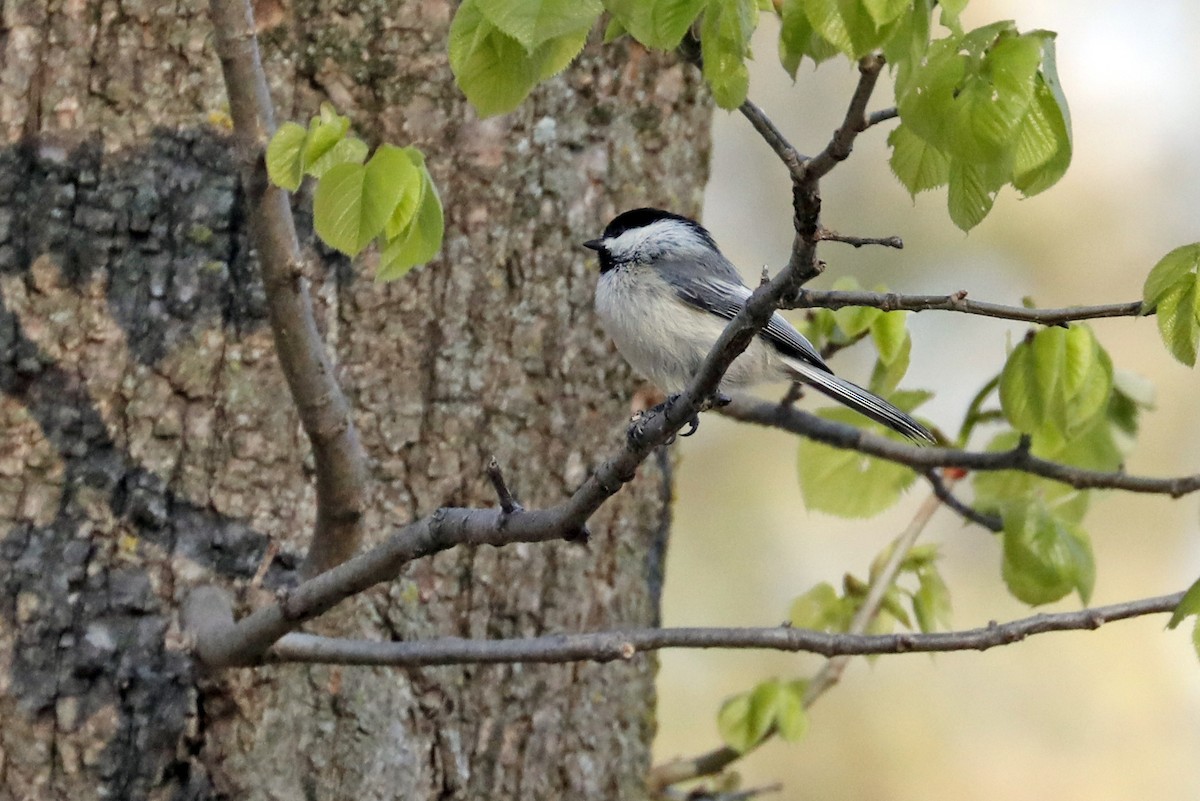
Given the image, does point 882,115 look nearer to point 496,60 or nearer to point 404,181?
point 496,60

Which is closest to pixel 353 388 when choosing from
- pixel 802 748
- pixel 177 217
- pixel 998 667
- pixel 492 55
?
pixel 177 217

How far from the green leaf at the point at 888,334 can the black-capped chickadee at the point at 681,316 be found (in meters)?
0.31

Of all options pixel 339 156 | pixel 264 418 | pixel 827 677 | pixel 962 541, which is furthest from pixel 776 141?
pixel 962 541

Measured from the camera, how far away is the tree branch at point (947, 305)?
1115mm

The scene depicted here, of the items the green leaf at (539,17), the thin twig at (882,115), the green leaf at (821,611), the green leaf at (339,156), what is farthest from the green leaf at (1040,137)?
the green leaf at (821,611)

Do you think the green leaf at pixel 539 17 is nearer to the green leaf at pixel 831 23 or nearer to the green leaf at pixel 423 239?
the green leaf at pixel 831 23

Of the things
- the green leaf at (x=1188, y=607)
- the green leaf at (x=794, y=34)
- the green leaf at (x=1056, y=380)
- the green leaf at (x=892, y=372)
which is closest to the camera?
the green leaf at (x=794, y=34)

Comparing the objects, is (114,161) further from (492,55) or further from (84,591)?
(492,55)

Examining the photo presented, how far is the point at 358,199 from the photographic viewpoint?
1.25 metres

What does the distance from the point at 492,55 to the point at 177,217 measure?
1.00 metres

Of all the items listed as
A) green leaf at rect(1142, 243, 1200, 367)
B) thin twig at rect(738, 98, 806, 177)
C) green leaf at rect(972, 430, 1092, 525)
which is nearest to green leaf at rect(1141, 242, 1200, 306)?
green leaf at rect(1142, 243, 1200, 367)

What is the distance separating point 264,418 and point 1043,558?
135 centimetres

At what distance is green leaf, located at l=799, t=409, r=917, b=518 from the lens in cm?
244

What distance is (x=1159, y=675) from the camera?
21.4 ft
